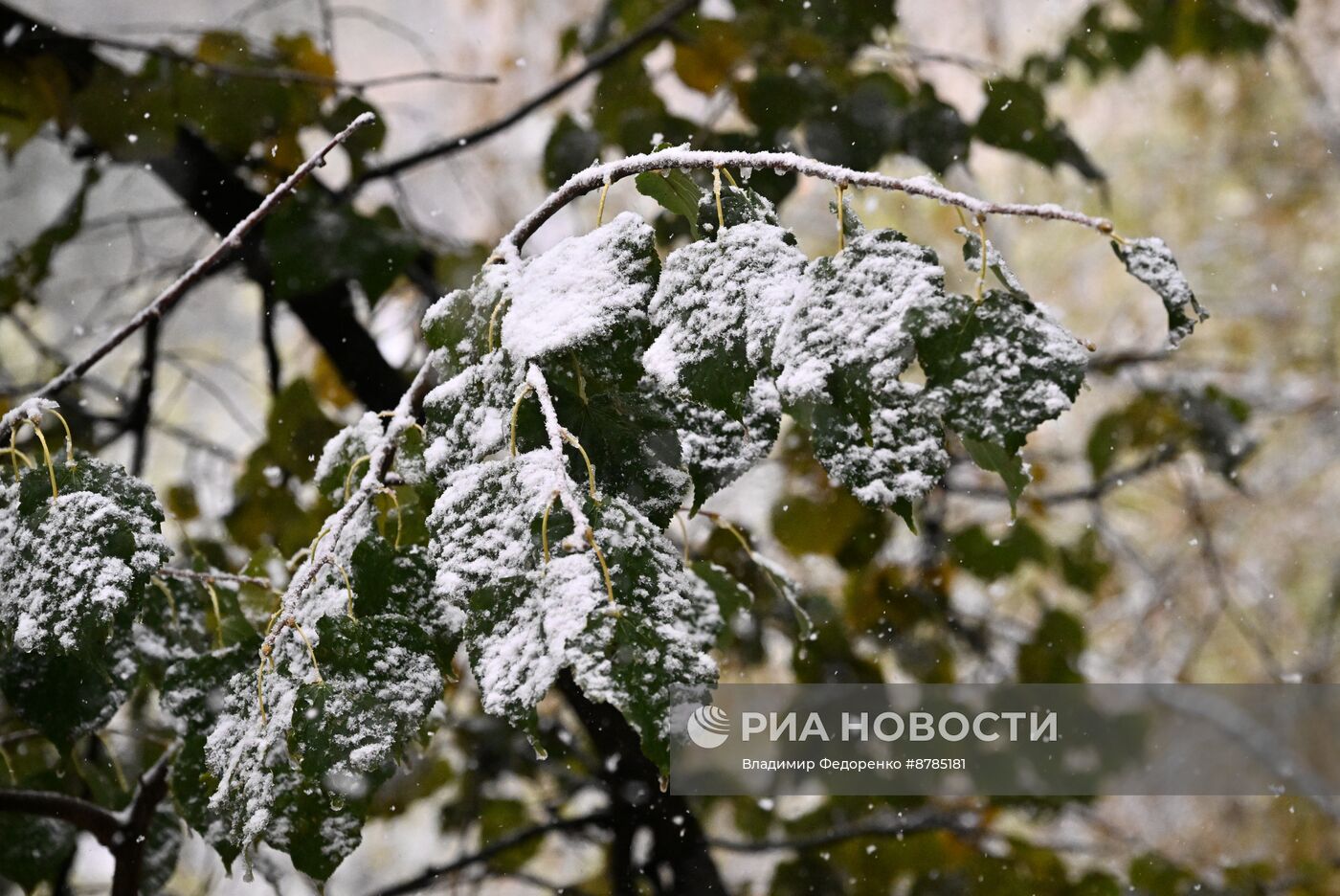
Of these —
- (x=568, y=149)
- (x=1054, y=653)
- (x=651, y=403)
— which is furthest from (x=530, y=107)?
(x=1054, y=653)

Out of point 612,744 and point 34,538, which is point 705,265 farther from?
point 612,744

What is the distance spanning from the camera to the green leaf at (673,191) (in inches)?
11.6

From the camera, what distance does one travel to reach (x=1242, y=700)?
6.69 feet

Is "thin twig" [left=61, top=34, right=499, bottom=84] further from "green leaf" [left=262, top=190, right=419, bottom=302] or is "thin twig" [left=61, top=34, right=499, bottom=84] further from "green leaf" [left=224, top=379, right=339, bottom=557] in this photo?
"green leaf" [left=224, top=379, right=339, bottom=557]

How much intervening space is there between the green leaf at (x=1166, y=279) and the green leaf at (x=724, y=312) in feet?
0.27

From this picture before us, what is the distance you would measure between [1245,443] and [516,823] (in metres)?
0.73

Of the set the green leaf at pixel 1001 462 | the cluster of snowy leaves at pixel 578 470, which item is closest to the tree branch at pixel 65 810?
the cluster of snowy leaves at pixel 578 470

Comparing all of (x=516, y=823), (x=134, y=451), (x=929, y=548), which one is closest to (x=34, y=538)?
(x=134, y=451)

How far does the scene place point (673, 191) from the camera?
0.29 m

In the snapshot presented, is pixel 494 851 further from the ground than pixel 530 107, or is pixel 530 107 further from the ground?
pixel 530 107

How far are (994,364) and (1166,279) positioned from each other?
0.17 ft

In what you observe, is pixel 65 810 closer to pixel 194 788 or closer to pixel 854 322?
pixel 194 788

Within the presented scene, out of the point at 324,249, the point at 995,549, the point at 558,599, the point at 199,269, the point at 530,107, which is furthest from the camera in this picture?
the point at 995,549

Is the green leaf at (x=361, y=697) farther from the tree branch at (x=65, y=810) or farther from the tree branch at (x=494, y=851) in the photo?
the tree branch at (x=494, y=851)
